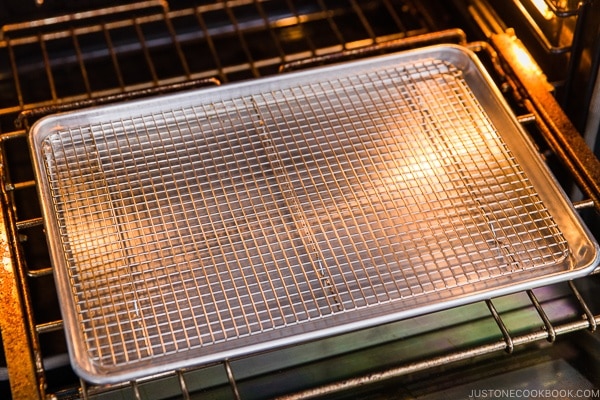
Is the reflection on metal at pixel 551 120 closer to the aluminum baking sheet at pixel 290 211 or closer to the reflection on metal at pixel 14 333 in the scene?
the aluminum baking sheet at pixel 290 211

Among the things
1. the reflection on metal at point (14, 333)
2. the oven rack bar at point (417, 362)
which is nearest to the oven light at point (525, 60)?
the oven rack bar at point (417, 362)

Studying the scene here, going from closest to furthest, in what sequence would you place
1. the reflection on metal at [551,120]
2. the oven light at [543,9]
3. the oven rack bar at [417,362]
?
the oven rack bar at [417,362]
the reflection on metal at [551,120]
the oven light at [543,9]

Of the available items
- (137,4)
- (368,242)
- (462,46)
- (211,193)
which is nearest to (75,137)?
(211,193)

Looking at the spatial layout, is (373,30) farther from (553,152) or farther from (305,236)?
(305,236)

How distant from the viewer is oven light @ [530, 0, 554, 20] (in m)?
1.25

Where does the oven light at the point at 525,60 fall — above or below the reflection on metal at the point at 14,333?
above

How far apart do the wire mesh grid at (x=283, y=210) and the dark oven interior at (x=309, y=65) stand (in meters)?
0.06

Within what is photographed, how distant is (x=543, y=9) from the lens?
1.27m

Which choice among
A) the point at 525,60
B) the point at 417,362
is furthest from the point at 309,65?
the point at 417,362

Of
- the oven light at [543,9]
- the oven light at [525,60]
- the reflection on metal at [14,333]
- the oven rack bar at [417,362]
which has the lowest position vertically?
the oven rack bar at [417,362]

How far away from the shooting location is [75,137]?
3.90 feet

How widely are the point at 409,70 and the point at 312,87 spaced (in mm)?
158

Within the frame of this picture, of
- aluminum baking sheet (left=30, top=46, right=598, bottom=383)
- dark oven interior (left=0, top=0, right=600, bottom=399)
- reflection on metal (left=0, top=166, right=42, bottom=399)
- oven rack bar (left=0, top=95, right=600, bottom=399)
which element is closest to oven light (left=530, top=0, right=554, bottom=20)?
dark oven interior (left=0, top=0, right=600, bottom=399)

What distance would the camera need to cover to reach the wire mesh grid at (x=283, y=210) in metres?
1.01
